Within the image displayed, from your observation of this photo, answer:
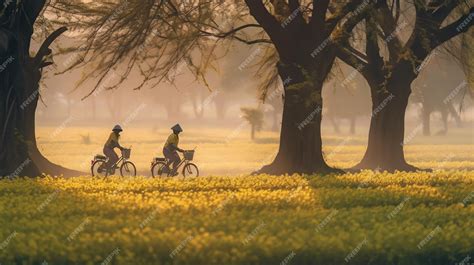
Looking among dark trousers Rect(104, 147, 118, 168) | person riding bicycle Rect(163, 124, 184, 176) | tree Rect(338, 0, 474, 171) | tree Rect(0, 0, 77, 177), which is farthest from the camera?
tree Rect(338, 0, 474, 171)

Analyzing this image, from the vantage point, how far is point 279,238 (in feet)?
30.5

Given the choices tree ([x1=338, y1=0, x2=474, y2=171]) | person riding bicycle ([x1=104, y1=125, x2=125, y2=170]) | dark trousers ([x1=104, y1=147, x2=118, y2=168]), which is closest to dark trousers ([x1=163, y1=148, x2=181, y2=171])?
person riding bicycle ([x1=104, y1=125, x2=125, y2=170])

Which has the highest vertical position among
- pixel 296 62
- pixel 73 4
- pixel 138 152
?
pixel 73 4

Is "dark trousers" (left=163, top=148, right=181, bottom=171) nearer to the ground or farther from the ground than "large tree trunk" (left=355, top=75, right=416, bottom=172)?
nearer to the ground

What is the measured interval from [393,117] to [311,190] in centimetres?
1342

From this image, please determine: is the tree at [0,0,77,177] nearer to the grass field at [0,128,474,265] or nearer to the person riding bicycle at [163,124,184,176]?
the grass field at [0,128,474,265]

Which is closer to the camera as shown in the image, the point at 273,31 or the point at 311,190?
the point at 311,190

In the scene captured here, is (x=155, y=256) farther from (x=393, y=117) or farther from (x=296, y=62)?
(x=393, y=117)

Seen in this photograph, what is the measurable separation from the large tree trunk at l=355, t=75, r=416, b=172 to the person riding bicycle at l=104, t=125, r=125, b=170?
9878 millimetres

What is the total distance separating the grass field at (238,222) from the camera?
876 centimetres

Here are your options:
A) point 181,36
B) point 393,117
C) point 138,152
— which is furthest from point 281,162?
point 138,152

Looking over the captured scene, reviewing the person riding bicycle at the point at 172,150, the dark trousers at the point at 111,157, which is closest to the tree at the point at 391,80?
the person riding bicycle at the point at 172,150

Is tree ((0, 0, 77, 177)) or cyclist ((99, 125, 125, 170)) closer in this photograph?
tree ((0, 0, 77, 177))

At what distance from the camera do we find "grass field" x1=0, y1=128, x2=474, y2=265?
28.7ft
